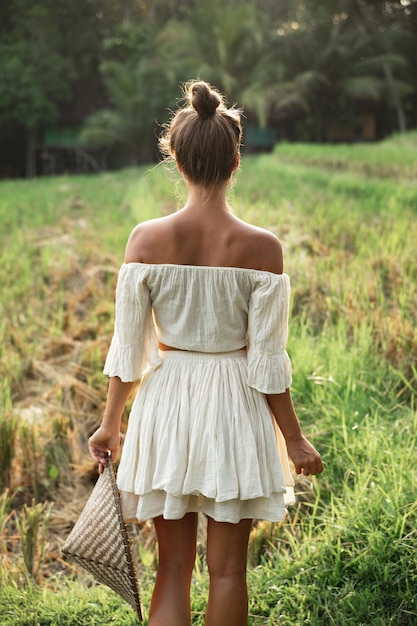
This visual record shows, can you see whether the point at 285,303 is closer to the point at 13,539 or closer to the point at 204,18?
the point at 13,539

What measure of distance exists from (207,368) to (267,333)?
0.48ft

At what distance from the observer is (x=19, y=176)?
21.3 metres

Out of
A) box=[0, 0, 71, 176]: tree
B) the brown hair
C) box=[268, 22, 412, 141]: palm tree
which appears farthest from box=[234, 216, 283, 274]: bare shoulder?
box=[0, 0, 71, 176]: tree

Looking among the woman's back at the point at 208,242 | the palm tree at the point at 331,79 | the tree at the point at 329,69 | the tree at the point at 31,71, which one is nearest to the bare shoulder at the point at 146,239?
the woman's back at the point at 208,242

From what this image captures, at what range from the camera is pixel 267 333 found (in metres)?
1.59

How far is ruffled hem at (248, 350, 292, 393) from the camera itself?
62.4 inches

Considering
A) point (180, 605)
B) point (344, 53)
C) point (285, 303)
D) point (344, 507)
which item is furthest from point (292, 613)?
point (344, 53)

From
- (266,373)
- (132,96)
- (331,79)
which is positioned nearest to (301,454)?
(266,373)

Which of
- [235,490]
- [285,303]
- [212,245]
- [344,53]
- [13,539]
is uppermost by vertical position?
[344,53]

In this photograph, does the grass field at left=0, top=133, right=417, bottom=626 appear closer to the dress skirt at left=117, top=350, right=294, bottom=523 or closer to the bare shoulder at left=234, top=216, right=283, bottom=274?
the bare shoulder at left=234, top=216, right=283, bottom=274

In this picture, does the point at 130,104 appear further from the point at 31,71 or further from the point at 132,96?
the point at 31,71

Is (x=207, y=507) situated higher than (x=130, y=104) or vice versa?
(x=130, y=104)

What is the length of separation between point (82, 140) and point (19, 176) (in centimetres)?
216

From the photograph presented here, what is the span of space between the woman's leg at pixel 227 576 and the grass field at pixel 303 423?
38cm
